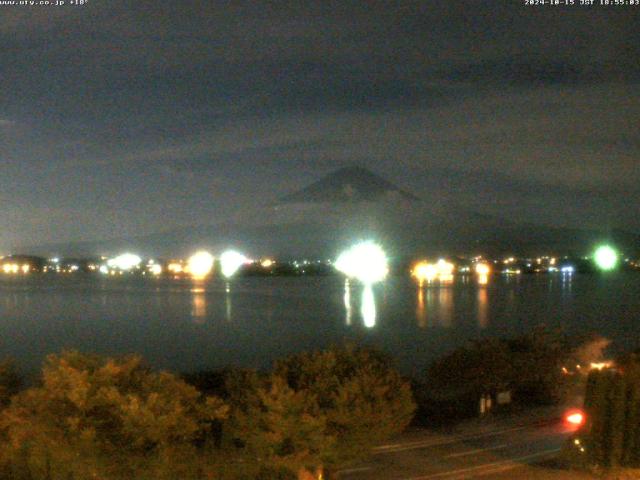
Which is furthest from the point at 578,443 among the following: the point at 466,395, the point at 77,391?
the point at 466,395

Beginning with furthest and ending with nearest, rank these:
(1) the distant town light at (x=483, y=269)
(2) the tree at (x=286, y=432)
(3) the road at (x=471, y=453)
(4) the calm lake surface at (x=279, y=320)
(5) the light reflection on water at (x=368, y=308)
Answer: (1) the distant town light at (x=483, y=269)
(5) the light reflection on water at (x=368, y=308)
(4) the calm lake surface at (x=279, y=320)
(3) the road at (x=471, y=453)
(2) the tree at (x=286, y=432)

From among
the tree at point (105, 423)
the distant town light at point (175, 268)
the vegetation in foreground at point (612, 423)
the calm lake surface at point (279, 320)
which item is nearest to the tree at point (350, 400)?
the tree at point (105, 423)

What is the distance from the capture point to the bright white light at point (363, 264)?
122 metres

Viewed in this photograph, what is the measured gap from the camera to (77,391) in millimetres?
7195

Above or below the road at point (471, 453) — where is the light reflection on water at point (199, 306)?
above

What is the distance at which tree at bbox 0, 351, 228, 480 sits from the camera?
7.12 meters

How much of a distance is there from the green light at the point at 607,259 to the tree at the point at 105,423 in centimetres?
11213

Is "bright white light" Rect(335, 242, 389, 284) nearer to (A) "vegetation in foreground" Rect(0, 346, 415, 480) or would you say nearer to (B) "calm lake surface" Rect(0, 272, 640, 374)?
(B) "calm lake surface" Rect(0, 272, 640, 374)

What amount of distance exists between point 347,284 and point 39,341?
62.5m

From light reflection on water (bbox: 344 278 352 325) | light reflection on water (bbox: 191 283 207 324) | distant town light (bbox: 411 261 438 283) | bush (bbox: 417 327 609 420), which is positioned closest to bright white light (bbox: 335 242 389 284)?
distant town light (bbox: 411 261 438 283)

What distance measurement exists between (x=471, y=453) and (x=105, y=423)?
17.6ft

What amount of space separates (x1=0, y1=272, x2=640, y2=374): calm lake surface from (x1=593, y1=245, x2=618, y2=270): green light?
25499 mm

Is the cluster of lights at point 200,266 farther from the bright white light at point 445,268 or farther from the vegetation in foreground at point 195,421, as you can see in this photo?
the vegetation in foreground at point 195,421

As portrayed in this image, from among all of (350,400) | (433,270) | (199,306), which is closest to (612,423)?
(350,400)
